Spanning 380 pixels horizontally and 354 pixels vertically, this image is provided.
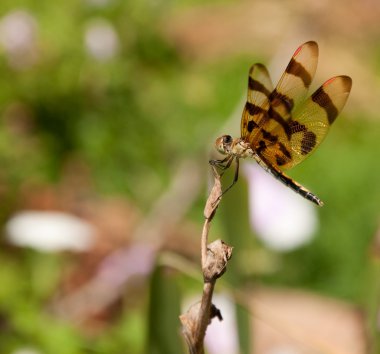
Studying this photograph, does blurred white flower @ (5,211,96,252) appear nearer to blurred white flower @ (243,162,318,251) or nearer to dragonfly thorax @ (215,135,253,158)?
blurred white flower @ (243,162,318,251)

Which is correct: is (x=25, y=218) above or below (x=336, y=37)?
below

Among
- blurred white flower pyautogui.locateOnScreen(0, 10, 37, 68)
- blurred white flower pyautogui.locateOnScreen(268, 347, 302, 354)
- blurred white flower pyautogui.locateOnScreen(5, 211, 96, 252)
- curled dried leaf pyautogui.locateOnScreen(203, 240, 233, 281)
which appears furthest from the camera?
blurred white flower pyautogui.locateOnScreen(0, 10, 37, 68)

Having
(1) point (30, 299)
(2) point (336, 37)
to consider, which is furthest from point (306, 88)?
(2) point (336, 37)

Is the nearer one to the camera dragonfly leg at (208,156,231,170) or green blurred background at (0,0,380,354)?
dragonfly leg at (208,156,231,170)

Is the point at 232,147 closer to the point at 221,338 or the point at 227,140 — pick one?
the point at 227,140

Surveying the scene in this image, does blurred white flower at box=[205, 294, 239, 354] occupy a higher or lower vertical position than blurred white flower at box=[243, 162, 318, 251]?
lower

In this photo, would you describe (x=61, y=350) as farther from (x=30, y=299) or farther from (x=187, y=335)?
(x=187, y=335)

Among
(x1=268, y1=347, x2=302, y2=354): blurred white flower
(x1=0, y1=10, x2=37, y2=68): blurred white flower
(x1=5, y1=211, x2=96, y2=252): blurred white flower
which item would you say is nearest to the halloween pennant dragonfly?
(x1=268, y1=347, x2=302, y2=354): blurred white flower
